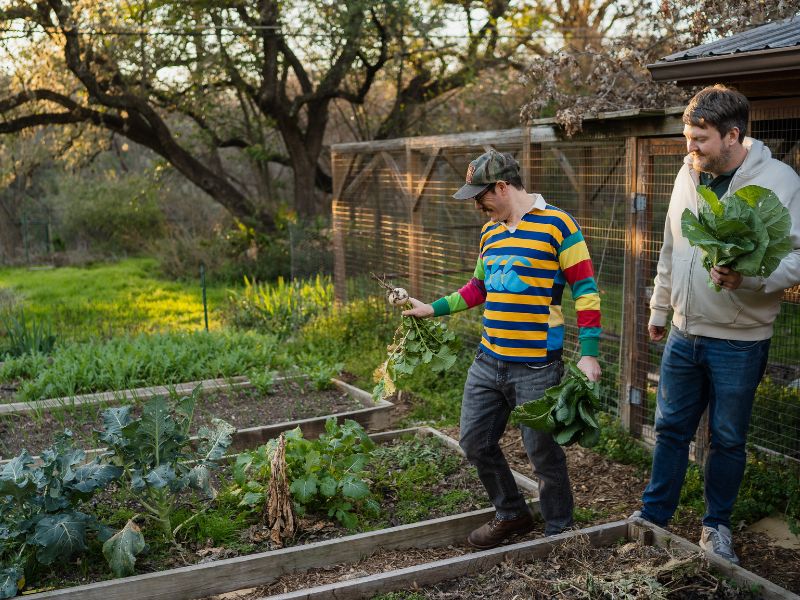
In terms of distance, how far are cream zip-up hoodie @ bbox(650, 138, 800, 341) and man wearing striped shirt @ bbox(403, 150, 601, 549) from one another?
456mm

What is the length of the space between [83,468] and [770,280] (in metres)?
3.25

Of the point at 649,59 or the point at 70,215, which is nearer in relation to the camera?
the point at 649,59

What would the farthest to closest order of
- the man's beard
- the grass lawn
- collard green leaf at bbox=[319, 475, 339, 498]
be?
1. the grass lawn
2. collard green leaf at bbox=[319, 475, 339, 498]
3. the man's beard

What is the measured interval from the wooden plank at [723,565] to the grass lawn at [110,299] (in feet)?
23.8

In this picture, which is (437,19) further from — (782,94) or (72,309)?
(782,94)

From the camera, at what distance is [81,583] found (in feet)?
12.7

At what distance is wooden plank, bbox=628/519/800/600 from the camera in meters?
3.25

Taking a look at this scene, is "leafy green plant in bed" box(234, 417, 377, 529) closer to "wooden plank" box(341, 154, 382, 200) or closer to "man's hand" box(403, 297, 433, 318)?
"man's hand" box(403, 297, 433, 318)

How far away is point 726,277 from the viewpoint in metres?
3.44

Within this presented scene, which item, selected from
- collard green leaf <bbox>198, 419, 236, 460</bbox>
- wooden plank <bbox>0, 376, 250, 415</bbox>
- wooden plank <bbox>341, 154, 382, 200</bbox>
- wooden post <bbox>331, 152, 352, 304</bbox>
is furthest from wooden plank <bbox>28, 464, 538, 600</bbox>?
wooden post <bbox>331, 152, 352, 304</bbox>

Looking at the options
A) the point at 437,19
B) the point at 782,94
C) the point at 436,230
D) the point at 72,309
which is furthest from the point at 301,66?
the point at 782,94

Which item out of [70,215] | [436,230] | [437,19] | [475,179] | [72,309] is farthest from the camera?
[70,215]

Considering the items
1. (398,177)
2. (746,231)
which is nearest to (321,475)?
(746,231)

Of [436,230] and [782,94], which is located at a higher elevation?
[782,94]
